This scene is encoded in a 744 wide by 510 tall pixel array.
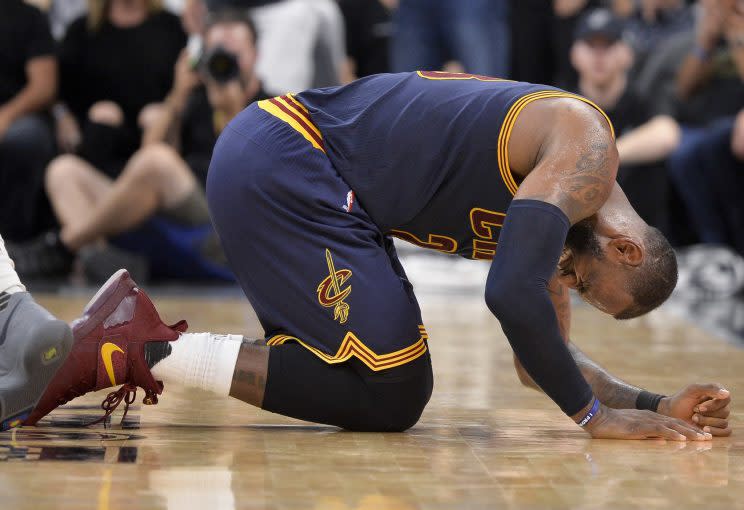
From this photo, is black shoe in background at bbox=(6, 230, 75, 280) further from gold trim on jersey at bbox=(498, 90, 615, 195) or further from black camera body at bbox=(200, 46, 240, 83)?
gold trim on jersey at bbox=(498, 90, 615, 195)

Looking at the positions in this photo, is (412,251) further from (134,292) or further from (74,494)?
(74,494)

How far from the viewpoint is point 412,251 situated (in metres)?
7.49

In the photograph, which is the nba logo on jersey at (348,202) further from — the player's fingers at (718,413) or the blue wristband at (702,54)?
the blue wristband at (702,54)

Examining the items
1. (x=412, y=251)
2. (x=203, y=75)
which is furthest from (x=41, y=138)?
(x=412, y=251)

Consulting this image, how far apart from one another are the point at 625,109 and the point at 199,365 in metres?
4.61

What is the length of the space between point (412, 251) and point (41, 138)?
2152 mm

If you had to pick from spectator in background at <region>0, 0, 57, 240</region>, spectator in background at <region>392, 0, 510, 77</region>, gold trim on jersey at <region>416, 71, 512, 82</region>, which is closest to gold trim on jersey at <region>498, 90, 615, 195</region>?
gold trim on jersey at <region>416, 71, 512, 82</region>

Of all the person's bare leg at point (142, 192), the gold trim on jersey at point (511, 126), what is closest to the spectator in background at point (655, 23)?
the person's bare leg at point (142, 192)

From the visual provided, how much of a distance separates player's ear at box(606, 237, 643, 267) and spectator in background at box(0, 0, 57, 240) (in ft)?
16.0

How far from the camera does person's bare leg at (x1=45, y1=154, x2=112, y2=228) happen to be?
6719 millimetres

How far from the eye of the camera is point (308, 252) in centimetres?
282

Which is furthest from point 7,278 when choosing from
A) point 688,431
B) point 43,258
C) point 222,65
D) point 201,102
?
point 43,258

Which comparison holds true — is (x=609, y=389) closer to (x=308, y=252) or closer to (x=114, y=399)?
(x=308, y=252)

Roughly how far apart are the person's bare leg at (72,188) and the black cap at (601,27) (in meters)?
2.66
